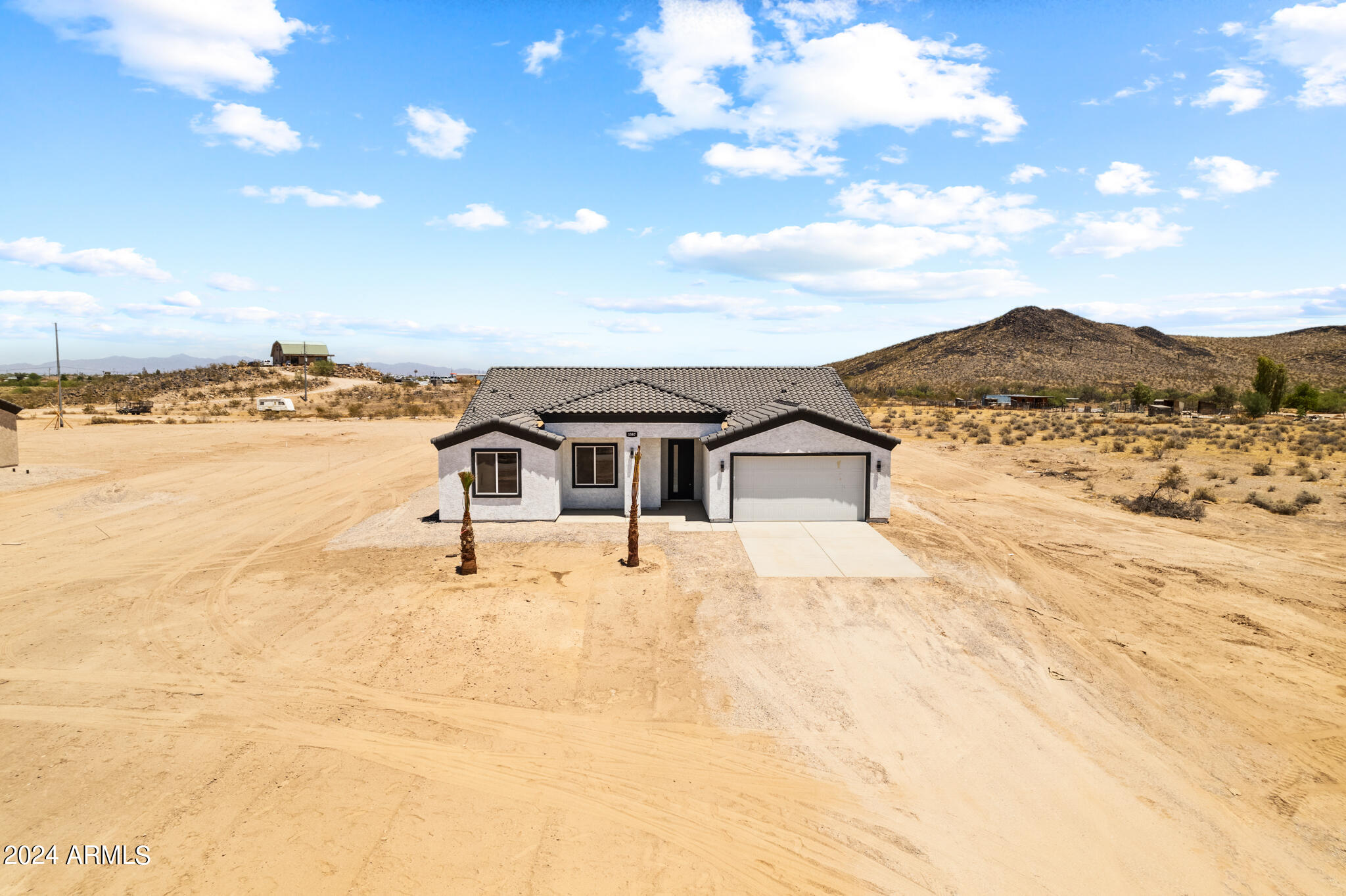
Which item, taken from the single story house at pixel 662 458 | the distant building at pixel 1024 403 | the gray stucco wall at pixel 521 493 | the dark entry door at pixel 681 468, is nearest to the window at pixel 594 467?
the single story house at pixel 662 458

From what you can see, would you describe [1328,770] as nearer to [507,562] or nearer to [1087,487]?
[507,562]

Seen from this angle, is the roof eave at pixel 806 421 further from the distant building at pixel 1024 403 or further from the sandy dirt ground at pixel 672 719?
the distant building at pixel 1024 403

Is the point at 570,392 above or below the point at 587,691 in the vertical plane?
above

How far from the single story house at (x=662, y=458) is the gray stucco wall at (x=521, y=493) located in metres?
0.03

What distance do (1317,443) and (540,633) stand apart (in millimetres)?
41138

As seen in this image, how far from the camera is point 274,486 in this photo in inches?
1025

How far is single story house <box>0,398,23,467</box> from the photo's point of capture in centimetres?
2820

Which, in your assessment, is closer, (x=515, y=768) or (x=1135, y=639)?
(x=515, y=768)

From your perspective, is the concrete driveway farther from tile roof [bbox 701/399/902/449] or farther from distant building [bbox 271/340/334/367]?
distant building [bbox 271/340/334/367]

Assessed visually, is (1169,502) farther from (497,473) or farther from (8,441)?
(8,441)

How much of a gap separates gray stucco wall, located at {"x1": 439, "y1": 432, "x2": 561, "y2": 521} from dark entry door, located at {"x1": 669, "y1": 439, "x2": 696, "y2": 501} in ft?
15.4

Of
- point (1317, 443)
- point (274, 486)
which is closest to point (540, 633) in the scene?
point (274, 486)

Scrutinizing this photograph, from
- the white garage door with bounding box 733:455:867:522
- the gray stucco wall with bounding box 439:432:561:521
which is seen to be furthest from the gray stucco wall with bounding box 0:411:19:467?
the white garage door with bounding box 733:455:867:522

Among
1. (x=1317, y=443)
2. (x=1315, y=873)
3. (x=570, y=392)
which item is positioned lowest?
(x=1315, y=873)
